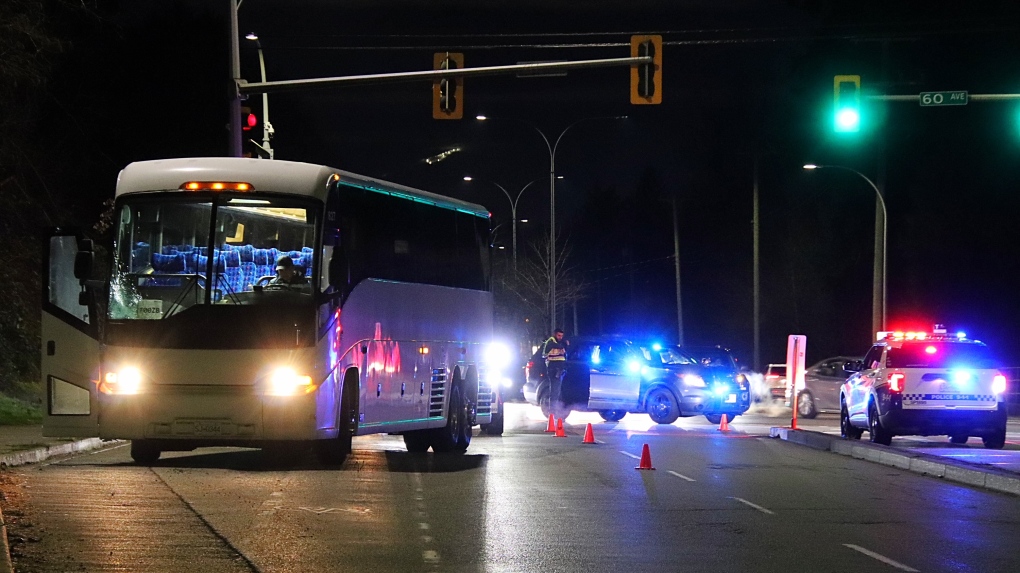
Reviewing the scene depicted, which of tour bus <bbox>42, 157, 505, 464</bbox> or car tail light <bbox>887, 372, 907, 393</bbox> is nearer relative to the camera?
tour bus <bbox>42, 157, 505, 464</bbox>

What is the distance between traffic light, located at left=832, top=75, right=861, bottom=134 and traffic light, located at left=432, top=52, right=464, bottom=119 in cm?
677

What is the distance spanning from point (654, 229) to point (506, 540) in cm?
13318

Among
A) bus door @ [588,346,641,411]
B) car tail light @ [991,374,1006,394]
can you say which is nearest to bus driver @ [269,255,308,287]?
car tail light @ [991,374,1006,394]

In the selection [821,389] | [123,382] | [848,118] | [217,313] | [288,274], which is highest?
[848,118]

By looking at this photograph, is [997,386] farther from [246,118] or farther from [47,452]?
[246,118]

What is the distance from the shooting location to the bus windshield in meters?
17.8

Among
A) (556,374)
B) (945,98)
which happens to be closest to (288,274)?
(945,98)

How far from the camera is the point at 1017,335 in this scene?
64312 mm

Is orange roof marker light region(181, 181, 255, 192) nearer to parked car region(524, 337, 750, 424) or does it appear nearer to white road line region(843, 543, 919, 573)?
white road line region(843, 543, 919, 573)

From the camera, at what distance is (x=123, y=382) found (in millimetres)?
17766

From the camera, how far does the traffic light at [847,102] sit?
27672 millimetres

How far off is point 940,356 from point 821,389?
539 inches

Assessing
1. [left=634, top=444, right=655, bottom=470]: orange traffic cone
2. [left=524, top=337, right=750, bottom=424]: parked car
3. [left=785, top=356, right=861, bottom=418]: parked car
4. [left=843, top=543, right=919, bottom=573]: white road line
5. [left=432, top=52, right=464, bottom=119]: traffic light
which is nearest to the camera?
[left=843, top=543, right=919, bottom=573]: white road line

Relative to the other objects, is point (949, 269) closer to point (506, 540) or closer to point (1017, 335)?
point (1017, 335)
